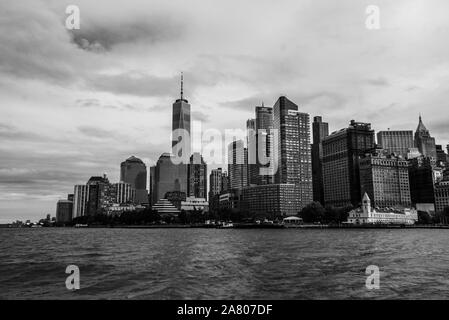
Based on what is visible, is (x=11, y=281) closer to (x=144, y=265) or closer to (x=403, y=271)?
(x=144, y=265)

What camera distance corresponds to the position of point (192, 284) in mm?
29516

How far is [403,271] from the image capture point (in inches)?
1412

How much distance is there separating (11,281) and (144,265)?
11.9 meters
